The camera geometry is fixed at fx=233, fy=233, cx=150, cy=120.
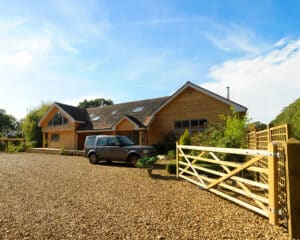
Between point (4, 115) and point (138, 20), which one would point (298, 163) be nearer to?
point (138, 20)

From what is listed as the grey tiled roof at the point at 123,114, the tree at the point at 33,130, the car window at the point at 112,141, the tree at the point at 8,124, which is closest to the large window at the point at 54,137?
the tree at the point at 33,130

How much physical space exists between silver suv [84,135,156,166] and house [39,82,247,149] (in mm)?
6856

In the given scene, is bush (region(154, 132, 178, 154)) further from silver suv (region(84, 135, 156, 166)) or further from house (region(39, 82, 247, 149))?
silver suv (region(84, 135, 156, 166))

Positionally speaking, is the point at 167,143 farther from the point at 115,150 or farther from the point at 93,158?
the point at 93,158

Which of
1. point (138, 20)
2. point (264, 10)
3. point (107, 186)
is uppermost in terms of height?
Result: point (138, 20)

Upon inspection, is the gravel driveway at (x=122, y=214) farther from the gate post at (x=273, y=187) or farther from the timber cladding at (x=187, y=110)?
the timber cladding at (x=187, y=110)

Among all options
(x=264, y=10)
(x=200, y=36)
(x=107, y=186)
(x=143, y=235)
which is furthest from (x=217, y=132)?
(x=143, y=235)

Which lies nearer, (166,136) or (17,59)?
(17,59)

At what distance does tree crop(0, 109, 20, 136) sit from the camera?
52.0m

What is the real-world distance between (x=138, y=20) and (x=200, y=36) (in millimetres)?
3253

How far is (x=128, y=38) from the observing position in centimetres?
1212

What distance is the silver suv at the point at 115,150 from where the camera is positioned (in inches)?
528

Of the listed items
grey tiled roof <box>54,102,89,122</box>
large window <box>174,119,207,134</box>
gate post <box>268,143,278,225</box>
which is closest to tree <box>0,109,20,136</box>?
grey tiled roof <box>54,102,89,122</box>

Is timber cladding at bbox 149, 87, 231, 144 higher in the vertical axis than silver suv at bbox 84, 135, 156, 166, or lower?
higher
